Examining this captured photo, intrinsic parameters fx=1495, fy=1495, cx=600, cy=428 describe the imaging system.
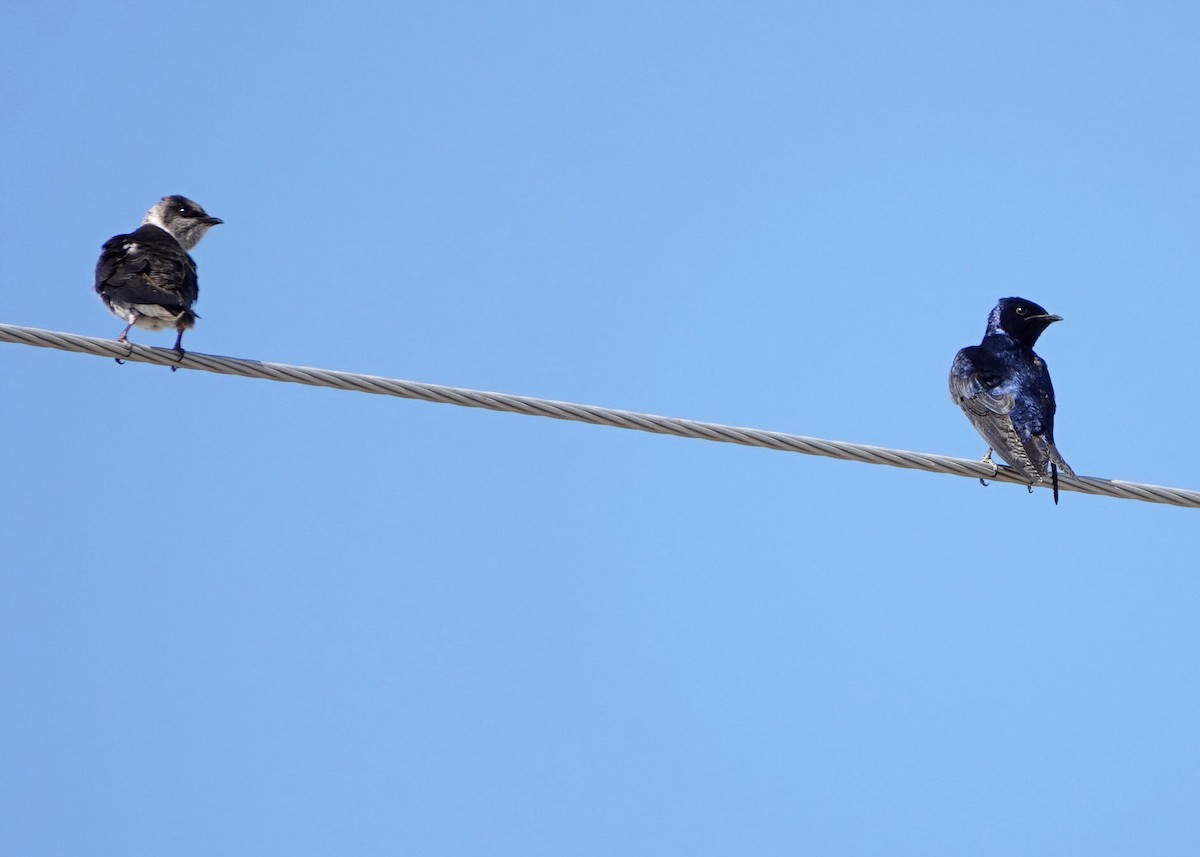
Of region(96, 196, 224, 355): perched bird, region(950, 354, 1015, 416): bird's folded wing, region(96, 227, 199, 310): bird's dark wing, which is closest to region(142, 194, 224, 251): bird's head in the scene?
region(96, 196, 224, 355): perched bird

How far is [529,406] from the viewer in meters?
6.02

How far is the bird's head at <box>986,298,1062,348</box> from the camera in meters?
10.5

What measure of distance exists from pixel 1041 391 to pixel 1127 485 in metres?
3.05

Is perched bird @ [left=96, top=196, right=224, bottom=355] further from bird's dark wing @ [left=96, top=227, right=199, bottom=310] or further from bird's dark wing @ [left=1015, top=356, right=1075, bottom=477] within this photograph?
bird's dark wing @ [left=1015, top=356, right=1075, bottom=477]

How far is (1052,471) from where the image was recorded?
26.5 feet

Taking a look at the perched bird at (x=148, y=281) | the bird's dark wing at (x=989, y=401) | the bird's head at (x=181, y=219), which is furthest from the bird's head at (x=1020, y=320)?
the bird's head at (x=181, y=219)

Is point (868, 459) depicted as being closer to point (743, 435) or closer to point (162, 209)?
point (743, 435)

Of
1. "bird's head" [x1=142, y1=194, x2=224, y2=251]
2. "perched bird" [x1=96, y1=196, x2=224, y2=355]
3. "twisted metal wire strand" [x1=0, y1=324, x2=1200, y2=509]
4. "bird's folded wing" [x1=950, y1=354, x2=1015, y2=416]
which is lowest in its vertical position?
"twisted metal wire strand" [x1=0, y1=324, x2=1200, y2=509]

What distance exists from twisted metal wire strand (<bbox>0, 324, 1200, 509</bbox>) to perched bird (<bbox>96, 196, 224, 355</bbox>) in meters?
2.42

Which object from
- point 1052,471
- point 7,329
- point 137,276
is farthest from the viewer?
point 137,276

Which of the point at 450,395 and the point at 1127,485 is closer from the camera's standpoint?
the point at 450,395

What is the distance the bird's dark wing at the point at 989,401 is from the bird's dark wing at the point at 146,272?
490 cm

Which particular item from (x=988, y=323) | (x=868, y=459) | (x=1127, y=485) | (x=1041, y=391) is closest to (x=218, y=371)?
(x=868, y=459)

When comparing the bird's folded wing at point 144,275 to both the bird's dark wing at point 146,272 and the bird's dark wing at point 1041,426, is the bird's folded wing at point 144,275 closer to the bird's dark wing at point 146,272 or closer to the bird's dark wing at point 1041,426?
the bird's dark wing at point 146,272
